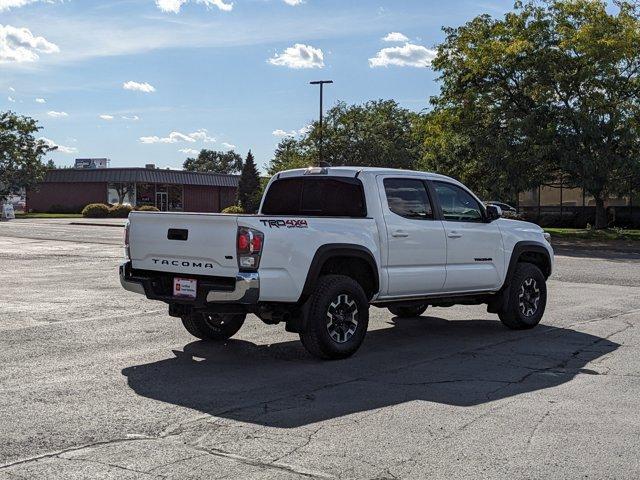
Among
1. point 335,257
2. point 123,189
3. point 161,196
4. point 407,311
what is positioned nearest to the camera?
point 335,257

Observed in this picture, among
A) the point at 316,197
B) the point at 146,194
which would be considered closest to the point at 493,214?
the point at 316,197

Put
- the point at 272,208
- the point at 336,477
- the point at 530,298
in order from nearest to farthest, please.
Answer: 1. the point at 336,477
2. the point at 272,208
3. the point at 530,298

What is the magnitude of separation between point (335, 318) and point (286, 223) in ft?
3.70

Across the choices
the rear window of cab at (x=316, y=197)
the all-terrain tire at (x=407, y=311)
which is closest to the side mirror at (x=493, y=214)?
the all-terrain tire at (x=407, y=311)

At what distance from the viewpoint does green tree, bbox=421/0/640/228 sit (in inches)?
1185

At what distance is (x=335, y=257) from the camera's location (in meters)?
7.86

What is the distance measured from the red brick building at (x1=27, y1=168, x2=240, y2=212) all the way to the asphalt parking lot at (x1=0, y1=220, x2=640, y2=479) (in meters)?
62.2

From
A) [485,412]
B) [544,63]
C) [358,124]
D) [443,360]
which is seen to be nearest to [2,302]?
[443,360]

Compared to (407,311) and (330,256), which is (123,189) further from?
(330,256)

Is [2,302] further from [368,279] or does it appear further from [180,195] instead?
[180,195]

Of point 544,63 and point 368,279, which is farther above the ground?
point 544,63

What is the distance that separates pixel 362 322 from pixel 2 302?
6382mm

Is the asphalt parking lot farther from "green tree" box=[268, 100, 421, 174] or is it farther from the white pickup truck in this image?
"green tree" box=[268, 100, 421, 174]

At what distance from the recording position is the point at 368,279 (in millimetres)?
8266
